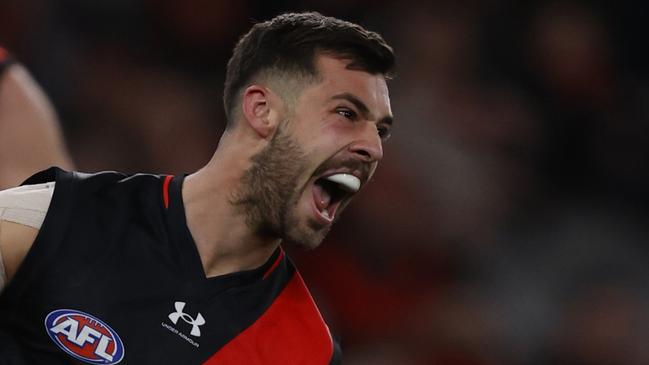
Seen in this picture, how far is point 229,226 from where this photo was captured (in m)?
2.48

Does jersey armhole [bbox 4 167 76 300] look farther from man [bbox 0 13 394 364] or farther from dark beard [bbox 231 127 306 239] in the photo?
dark beard [bbox 231 127 306 239]

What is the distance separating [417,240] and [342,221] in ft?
1.13

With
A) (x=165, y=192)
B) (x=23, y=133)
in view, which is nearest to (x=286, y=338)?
(x=165, y=192)

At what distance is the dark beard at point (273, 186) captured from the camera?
2465 millimetres

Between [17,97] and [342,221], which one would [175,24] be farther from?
[17,97]

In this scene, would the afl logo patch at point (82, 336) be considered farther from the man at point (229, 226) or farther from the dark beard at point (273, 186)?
the dark beard at point (273, 186)

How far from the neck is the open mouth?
0.15 meters

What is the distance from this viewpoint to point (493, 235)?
16.8 feet

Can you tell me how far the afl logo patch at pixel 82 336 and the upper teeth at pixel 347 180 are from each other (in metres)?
0.57

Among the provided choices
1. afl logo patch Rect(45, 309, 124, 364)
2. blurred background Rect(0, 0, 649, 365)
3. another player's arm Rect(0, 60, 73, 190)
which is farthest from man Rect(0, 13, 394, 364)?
blurred background Rect(0, 0, 649, 365)

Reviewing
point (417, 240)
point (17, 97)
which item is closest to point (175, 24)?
point (417, 240)

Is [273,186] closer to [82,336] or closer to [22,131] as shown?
[82,336]

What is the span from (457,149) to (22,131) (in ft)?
7.98

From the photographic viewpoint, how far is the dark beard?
2.46 meters
